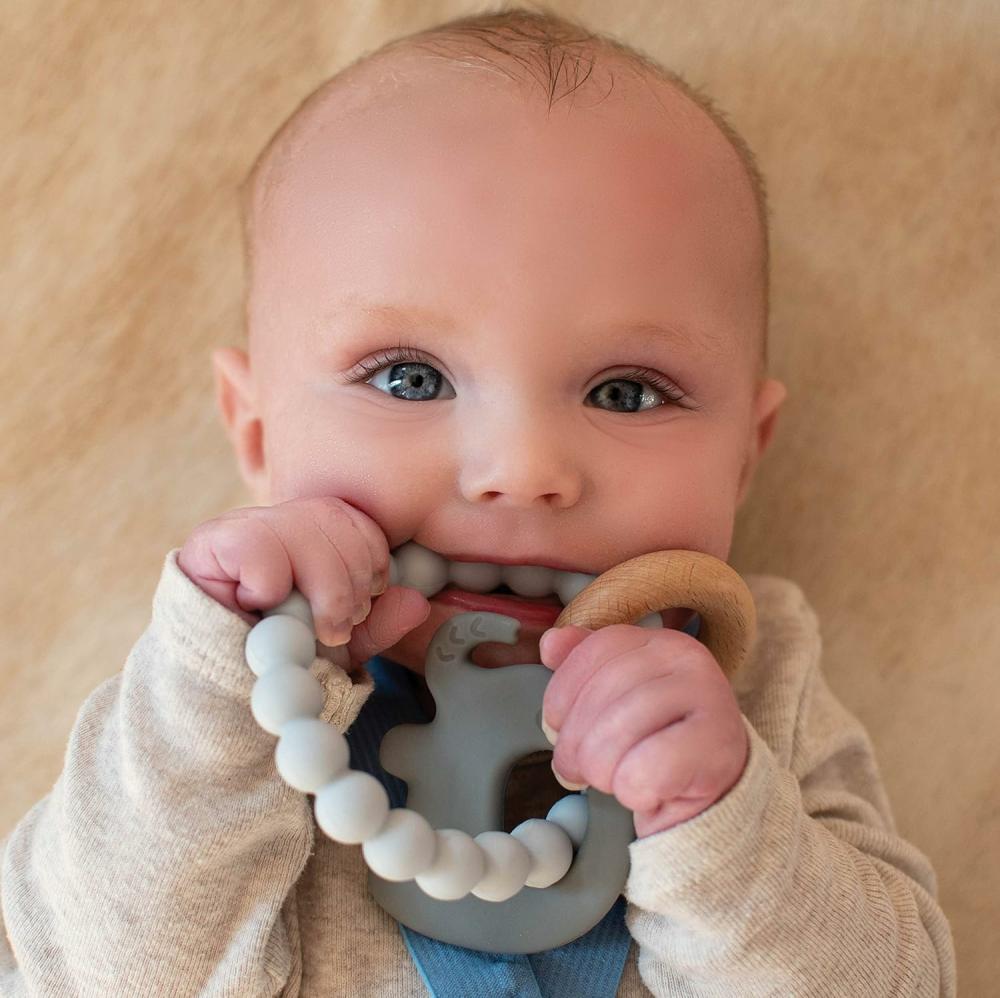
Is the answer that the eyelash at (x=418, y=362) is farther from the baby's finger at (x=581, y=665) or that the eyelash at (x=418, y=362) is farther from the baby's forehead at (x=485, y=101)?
the baby's finger at (x=581, y=665)

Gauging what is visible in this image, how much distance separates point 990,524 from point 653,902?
0.70 meters

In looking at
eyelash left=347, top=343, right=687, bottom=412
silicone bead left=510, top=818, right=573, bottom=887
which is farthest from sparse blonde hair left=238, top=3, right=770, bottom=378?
silicone bead left=510, top=818, right=573, bottom=887

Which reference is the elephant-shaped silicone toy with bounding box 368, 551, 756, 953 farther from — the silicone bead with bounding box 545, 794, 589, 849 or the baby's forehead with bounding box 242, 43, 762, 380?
the baby's forehead with bounding box 242, 43, 762, 380

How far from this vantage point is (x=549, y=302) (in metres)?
0.94

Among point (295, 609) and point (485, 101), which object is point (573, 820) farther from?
point (485, 101)

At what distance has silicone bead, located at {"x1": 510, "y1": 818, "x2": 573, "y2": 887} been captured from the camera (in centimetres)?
88

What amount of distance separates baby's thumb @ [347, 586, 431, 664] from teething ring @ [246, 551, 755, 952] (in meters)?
0.04

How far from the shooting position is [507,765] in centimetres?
93

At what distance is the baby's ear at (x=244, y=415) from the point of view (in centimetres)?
117

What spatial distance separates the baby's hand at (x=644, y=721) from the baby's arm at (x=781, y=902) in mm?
21

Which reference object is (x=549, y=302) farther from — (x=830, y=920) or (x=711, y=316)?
(x=830, y=920)

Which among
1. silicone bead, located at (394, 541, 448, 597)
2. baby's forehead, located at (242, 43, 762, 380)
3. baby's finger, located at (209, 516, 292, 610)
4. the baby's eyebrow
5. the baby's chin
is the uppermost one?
baby's forehead, located at (242, 43, 762, 380)

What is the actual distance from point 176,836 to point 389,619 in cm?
22

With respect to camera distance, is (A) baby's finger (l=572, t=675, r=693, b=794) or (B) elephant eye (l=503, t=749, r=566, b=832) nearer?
(A) baby's finger (l=572, t=675, r=693, b=794)
